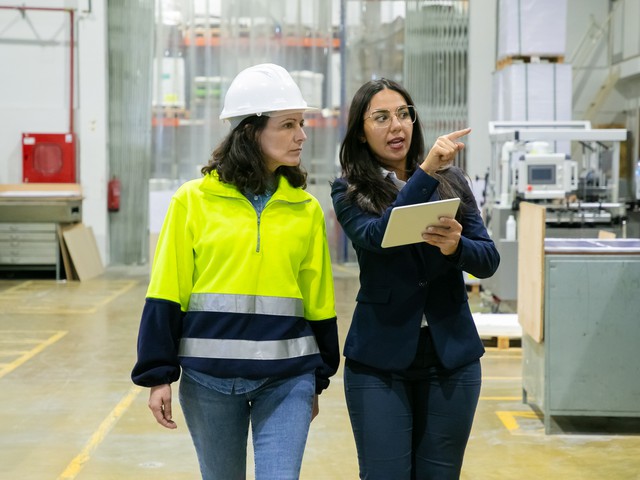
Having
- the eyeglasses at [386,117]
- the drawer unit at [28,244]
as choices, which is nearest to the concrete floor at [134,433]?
the eyeglasses at [386,117]

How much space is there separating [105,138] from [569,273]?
26.8 ft

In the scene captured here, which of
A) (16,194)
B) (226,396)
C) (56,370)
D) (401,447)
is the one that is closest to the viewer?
(226,396)

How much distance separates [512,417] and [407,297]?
2.92 m

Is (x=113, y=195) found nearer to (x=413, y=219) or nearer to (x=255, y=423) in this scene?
(x=255, y=423)

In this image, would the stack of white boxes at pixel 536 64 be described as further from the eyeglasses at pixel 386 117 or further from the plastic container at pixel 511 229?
the eyeglasses at pixel 386 117

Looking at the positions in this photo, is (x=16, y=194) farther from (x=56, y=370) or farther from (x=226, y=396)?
(x=226, y=396)

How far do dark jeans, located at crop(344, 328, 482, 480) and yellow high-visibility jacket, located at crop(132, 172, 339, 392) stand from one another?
0.20 meters

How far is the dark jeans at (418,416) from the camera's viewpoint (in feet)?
7.33

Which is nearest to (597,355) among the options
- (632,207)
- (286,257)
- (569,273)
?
(569,273)

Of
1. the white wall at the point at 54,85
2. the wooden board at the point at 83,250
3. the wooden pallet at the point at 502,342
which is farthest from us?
the white wall at the point at 54,85

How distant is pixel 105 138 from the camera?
37.3 ft

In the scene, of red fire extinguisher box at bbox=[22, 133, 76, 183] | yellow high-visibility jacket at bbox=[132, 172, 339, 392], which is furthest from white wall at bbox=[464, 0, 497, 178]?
yellow high-visibility jacket at bbox=[132, 172, 339, 392]

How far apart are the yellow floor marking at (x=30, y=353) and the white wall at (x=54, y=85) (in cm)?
439

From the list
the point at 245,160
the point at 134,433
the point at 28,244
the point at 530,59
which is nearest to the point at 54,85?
the point at 28,244
